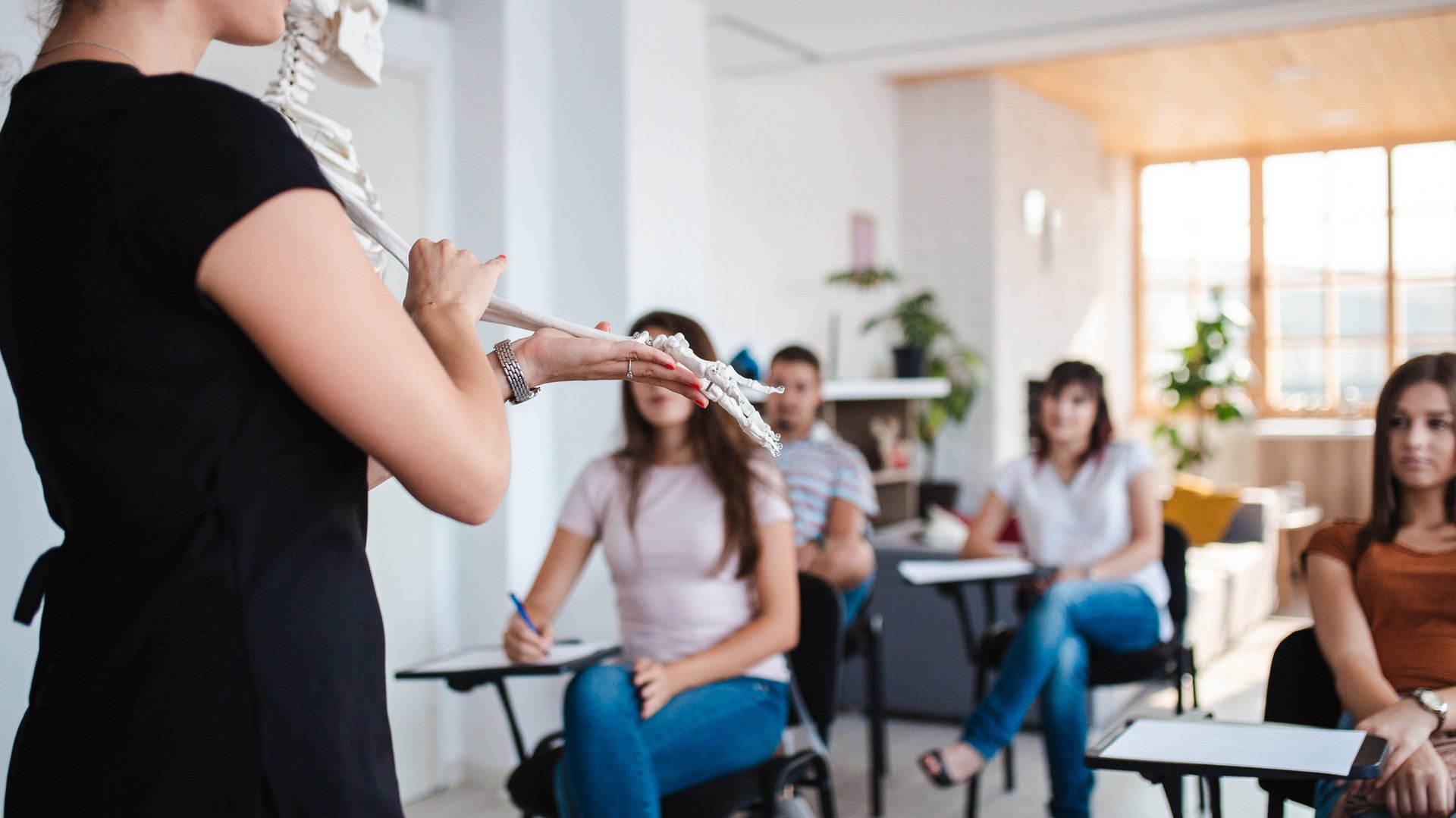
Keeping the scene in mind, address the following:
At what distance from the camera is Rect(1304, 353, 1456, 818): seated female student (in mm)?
2020

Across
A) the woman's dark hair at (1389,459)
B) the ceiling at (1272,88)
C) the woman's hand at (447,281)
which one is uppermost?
the ceiling at (1272,88)

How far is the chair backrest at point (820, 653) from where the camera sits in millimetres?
2635

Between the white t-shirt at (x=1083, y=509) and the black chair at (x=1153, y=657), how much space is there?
0.10ft

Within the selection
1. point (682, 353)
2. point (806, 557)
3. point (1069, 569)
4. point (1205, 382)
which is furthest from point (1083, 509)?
point (1205, 382)

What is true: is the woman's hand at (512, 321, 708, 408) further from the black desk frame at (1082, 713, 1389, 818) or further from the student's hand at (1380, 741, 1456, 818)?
the student's hand at (1380, 741, 1456, 818)

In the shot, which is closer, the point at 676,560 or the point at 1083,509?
the point at 676,560

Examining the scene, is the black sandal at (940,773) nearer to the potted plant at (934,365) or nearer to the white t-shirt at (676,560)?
the white t-shirt at (676,560)

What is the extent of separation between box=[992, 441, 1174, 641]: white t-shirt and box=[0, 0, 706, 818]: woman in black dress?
2.90 m

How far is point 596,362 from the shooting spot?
0.98 m

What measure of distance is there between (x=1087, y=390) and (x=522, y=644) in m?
1.99

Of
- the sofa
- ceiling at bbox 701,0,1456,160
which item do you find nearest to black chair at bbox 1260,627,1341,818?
the sofa

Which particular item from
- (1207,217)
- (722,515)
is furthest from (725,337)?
(1207,217)

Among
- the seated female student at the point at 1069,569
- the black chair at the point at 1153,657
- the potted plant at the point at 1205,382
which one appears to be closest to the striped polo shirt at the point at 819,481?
the seated female student at the point at 1069,569

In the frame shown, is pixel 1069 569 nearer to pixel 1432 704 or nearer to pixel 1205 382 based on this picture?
pixel 1432 704
